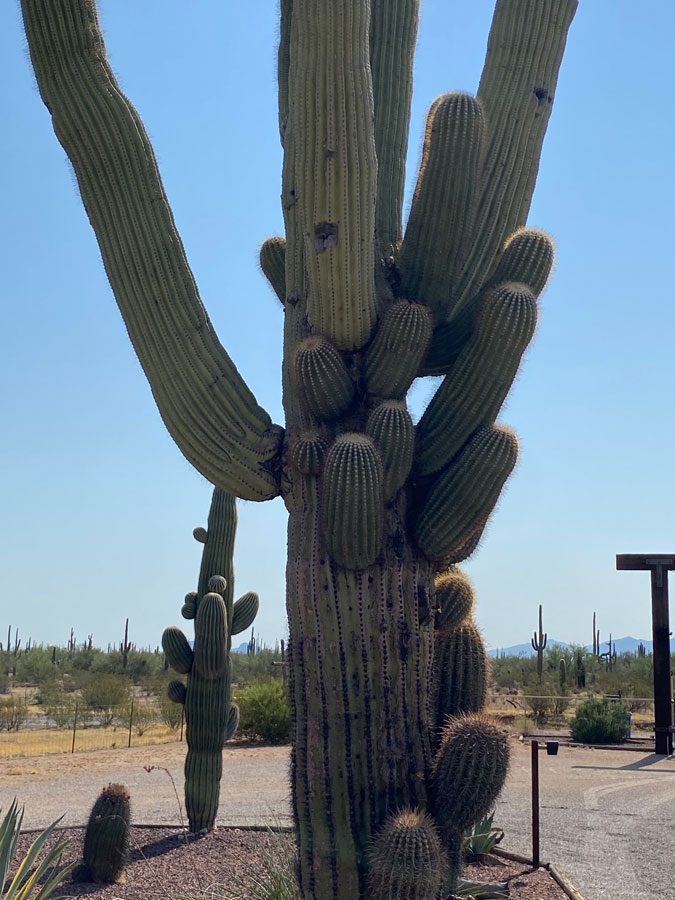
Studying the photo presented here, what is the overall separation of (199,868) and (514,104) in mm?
6723

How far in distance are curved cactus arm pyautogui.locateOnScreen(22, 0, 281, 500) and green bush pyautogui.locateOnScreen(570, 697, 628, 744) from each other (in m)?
15.8

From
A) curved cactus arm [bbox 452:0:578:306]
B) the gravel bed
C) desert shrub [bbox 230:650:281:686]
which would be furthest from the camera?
desert shrub [bbox 230:650:281:686]

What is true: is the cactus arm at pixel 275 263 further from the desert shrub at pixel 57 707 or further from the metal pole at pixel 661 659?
the desert shrub at pixel 57 707

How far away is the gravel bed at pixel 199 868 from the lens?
7.17 m

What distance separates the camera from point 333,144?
5.13 metres

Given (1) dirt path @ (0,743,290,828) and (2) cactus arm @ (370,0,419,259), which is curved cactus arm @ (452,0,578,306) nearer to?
(2) cactus arm @ (370,0,419,259)

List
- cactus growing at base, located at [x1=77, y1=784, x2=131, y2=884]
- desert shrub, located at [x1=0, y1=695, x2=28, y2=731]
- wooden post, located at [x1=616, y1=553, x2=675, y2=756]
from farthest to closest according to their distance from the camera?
desert shrub, located at [x1=0, y1=695, x2=28, y2=731], wooden post, located at [x1=616, y1=553, x2=675, y2=756], cactus growing at base, located at [x1=77, y1=784, x2=131, y2=884]

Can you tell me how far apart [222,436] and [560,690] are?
82.9 feet

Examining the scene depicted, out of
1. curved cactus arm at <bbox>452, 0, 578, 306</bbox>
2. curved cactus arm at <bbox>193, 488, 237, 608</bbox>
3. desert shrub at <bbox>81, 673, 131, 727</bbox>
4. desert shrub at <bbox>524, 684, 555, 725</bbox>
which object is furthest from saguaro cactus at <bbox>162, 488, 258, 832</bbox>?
desert shrub at <bbox>81, 673, 131, 727</bbox>

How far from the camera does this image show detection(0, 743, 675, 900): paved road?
8.70m

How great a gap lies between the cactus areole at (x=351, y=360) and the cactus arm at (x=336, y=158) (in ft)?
0.04

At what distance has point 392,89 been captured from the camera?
21.0ft

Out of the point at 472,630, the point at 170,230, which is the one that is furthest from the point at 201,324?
the point at 472,630

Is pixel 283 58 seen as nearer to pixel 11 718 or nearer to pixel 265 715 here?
pixel 265 715
